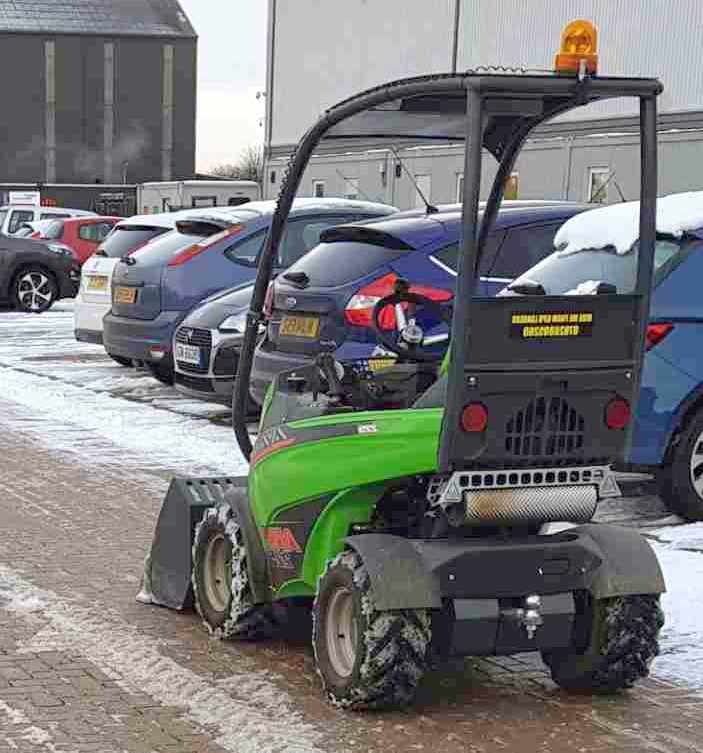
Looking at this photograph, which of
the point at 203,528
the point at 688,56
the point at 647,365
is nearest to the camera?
the point at 203,528

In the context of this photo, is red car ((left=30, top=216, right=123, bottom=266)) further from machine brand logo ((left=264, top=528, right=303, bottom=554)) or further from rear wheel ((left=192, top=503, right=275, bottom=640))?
machine brand logo ((left=264, top=528, right=303, bottom=554))

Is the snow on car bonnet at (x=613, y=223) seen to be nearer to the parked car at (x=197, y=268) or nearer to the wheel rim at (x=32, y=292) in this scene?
the parked car at (x=197, y=268)

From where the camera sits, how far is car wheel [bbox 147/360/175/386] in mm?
15103

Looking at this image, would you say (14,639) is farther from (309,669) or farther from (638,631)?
(638,631)

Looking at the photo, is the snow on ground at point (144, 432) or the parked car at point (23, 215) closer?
the snow on ground at point (144, 432)

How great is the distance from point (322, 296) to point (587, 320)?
558cm

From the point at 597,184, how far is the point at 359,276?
2244 centimetres

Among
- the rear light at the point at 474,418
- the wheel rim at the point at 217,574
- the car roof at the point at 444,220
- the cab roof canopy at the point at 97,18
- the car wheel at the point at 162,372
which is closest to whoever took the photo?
the rear light at the point at 474,418

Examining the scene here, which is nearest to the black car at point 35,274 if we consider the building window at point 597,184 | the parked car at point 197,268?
the building window at point 597,184

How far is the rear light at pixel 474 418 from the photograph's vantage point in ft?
17.4

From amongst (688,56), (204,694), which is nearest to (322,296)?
(204,694)

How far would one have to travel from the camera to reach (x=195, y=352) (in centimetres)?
1284

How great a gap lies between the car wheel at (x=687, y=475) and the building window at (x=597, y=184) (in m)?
22.5

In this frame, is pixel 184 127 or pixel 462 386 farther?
pixel 184 127
